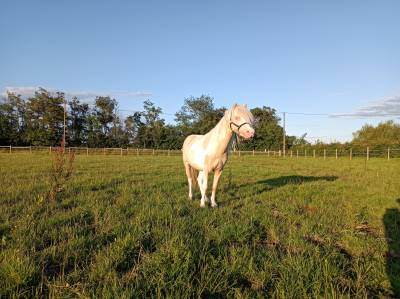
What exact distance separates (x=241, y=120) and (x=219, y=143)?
2.85ft

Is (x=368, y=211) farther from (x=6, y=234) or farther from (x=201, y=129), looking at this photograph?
(x=201, y=129)

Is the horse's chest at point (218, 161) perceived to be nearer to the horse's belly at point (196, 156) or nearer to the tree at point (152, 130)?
the horse's belly at point (196, 156)

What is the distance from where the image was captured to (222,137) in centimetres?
693

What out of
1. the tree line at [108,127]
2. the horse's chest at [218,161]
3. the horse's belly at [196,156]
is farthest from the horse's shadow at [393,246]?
the tree line at [108,127]

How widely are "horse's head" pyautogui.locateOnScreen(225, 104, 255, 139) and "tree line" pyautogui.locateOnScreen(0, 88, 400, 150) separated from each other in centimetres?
5570

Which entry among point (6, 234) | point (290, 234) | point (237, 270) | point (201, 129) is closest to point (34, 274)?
point (6, 234)

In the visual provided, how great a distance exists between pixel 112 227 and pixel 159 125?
7232 centimetres

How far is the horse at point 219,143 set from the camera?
635 centimetres

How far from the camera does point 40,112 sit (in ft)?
221

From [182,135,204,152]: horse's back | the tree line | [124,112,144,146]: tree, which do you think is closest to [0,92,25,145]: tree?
the tree line

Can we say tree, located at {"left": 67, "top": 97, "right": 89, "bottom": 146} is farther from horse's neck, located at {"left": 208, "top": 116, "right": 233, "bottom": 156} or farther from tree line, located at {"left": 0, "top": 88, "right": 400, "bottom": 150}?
horse's neck, located at {"left": 208, "top": 116, "right": 233, "bottom": 156}

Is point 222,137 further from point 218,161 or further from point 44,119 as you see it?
point 44,119

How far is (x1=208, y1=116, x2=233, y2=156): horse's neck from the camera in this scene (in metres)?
6.88

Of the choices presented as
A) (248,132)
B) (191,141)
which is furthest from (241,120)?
(191,141)
